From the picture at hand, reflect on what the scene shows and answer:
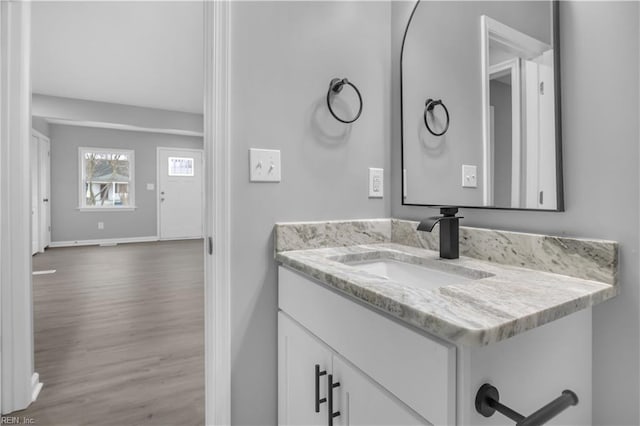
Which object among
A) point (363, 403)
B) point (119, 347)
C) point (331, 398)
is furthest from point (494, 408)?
point (119, 347)

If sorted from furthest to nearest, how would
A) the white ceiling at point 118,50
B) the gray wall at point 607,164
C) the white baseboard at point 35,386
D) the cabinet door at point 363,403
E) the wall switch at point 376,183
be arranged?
the white ceiling at point 118,50 < the white baseboard at point 35,386 < the wall switch at point 376,183 < the gray wall at point 607,164 < the cabinet door at point 363,403

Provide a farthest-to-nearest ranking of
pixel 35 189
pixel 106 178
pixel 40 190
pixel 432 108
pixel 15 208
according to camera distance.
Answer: pixel 106 178 → pixel 40 190 → pixel 35 189 → pixel 15 208 → pixel 432 108

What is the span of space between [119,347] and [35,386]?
53 centimetres

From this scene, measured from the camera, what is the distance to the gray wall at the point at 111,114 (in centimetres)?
548

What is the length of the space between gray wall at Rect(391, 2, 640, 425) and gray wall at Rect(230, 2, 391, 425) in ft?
2.43

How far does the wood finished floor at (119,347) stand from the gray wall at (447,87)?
5.15ft

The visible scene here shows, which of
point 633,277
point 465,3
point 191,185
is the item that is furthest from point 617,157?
point 191,185

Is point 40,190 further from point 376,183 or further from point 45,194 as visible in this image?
point 376,183

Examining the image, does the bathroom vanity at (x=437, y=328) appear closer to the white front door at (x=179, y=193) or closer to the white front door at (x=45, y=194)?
the white front door at (x=45, y=194)

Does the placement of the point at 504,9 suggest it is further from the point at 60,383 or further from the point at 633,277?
the point at 60,383

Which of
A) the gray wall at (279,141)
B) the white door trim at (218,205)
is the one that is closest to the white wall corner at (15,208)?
the white door trim at (218,205)

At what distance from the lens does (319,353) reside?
3.20 ft

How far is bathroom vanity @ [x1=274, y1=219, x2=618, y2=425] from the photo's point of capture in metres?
0.60

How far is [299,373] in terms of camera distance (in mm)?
1104
